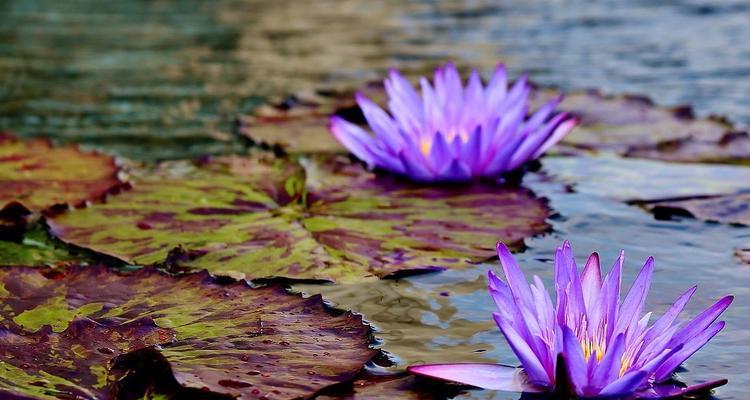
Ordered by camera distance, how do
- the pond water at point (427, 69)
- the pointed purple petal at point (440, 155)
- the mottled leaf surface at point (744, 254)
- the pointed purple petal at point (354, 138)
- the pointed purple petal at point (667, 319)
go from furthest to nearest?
the pointed purple petal at point (354, 138), the pointed purple petal at point (440, 155), the mottled leaf surface at point (744, 254), the pond water at point (427, 69), the pointed purple petal at point (667, 319)

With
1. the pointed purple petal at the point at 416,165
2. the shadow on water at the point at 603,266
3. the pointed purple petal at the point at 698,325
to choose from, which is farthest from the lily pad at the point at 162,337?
the pointed purple petal at the point at 416,165

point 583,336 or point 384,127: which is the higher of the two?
point 384,127

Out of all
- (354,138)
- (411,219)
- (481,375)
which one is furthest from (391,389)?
(354,138)

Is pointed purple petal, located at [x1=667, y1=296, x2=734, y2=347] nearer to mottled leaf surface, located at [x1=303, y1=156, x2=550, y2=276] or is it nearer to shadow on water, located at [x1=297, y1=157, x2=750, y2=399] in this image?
shadow on water, located at [x1=297, y1=157, x2=750, y2=399]

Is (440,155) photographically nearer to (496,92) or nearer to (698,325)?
(496,92)

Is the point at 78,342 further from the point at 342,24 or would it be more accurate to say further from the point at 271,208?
the point at 342,24

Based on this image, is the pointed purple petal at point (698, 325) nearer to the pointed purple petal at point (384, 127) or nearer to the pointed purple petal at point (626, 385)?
the pointed purple petal at point (626, 385)

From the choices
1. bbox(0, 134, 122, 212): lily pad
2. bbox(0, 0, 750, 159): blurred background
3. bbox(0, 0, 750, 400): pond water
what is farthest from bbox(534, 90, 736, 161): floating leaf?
bbox(0, 134, 122, 212): lily pad
